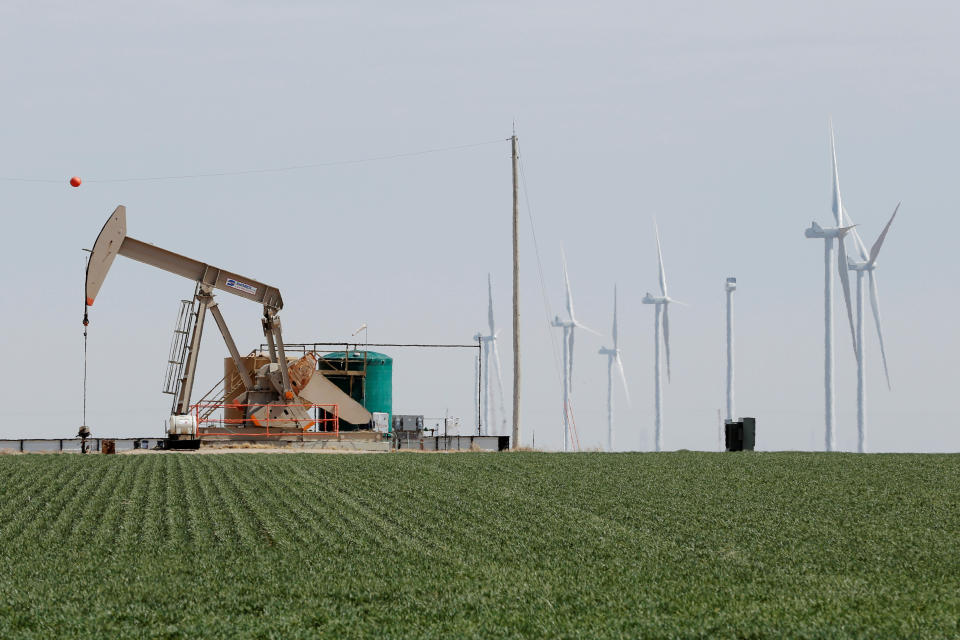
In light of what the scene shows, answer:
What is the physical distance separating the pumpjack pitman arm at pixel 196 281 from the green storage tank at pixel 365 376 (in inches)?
170

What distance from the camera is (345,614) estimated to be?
12.1 m

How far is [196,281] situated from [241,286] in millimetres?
1598

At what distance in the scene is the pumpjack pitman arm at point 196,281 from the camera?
114 feet

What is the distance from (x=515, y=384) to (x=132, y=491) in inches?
650

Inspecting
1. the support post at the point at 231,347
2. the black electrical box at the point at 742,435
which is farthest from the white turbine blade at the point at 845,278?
the support post at the point at 231,347

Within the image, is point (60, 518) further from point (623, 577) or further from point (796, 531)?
point (796, 531)

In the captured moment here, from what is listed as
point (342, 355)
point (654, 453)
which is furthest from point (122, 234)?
point (654, 453)

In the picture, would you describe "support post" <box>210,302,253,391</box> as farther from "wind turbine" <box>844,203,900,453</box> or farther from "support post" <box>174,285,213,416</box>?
"wind turbine" <box>844,203,900,453</box>

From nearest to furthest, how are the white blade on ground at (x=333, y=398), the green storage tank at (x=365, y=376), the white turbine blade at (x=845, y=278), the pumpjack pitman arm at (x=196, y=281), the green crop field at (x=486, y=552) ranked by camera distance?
1. the green crop field at (x=486, y=552)
2. the pumpjack pitman arm at (x=196, y=281)
3. the white blade on ground at (x=333, y=398)
4. the green storage tank at (x=365, y=376)
5. the white turbine blade at (x=845, y=278)

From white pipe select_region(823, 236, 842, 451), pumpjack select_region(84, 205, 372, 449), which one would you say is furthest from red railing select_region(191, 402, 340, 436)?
white pipe select_region(823, 236, 842, 451)

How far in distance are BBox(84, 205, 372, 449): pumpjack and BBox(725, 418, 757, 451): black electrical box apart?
1295 centimetres

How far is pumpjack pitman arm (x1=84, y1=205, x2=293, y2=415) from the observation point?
3472 cm

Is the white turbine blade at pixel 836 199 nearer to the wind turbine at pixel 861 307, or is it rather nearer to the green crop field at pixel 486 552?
the wind turbine at pixel 861 307

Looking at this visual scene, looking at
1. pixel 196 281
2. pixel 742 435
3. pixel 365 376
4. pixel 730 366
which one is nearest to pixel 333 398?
pixel 365 376
